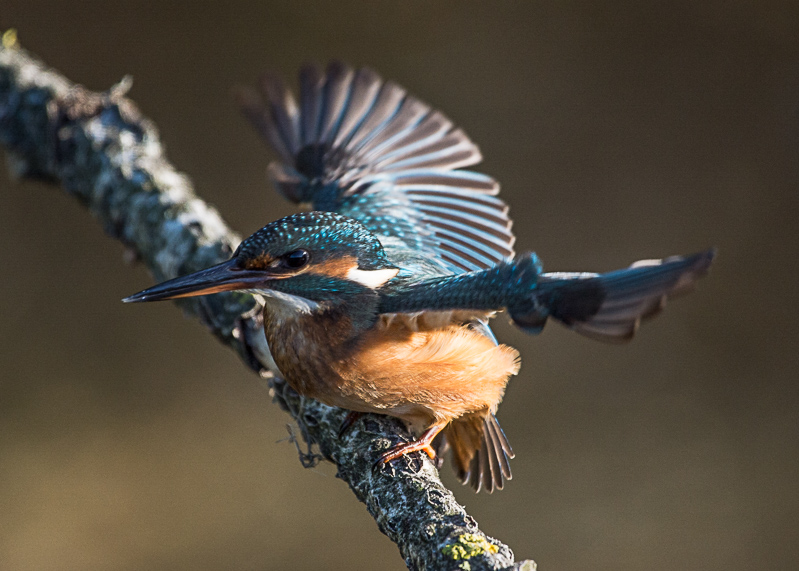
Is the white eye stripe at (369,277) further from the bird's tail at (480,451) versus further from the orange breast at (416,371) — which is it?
the bird's tail at (480,451)

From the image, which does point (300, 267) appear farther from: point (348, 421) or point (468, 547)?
point (468, 547)

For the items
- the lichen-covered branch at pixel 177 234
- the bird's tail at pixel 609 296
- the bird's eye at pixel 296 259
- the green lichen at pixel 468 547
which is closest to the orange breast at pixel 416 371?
the lichen-covered branch at pixel 177 234

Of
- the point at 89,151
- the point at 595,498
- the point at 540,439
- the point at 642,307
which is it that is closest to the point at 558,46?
the point at 540,439

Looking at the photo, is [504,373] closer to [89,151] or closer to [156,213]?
[156,213]

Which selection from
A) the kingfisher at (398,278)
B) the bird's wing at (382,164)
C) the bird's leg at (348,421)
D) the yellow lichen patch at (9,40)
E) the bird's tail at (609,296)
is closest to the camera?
the bird's tail at (609,296)

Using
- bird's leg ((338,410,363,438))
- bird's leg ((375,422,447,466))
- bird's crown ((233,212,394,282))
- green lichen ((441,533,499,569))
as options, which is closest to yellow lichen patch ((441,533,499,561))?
green lichen ((441,533,499,569))

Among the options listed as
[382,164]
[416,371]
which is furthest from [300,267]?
[382,164]

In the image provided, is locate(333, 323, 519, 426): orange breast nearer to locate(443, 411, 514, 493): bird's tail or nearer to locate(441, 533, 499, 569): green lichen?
locate(443, 411, 514, 493): bird's tail

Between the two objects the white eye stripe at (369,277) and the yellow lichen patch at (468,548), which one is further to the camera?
the white eye stripe at (369,277)

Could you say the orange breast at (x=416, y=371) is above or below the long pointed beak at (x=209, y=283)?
below
